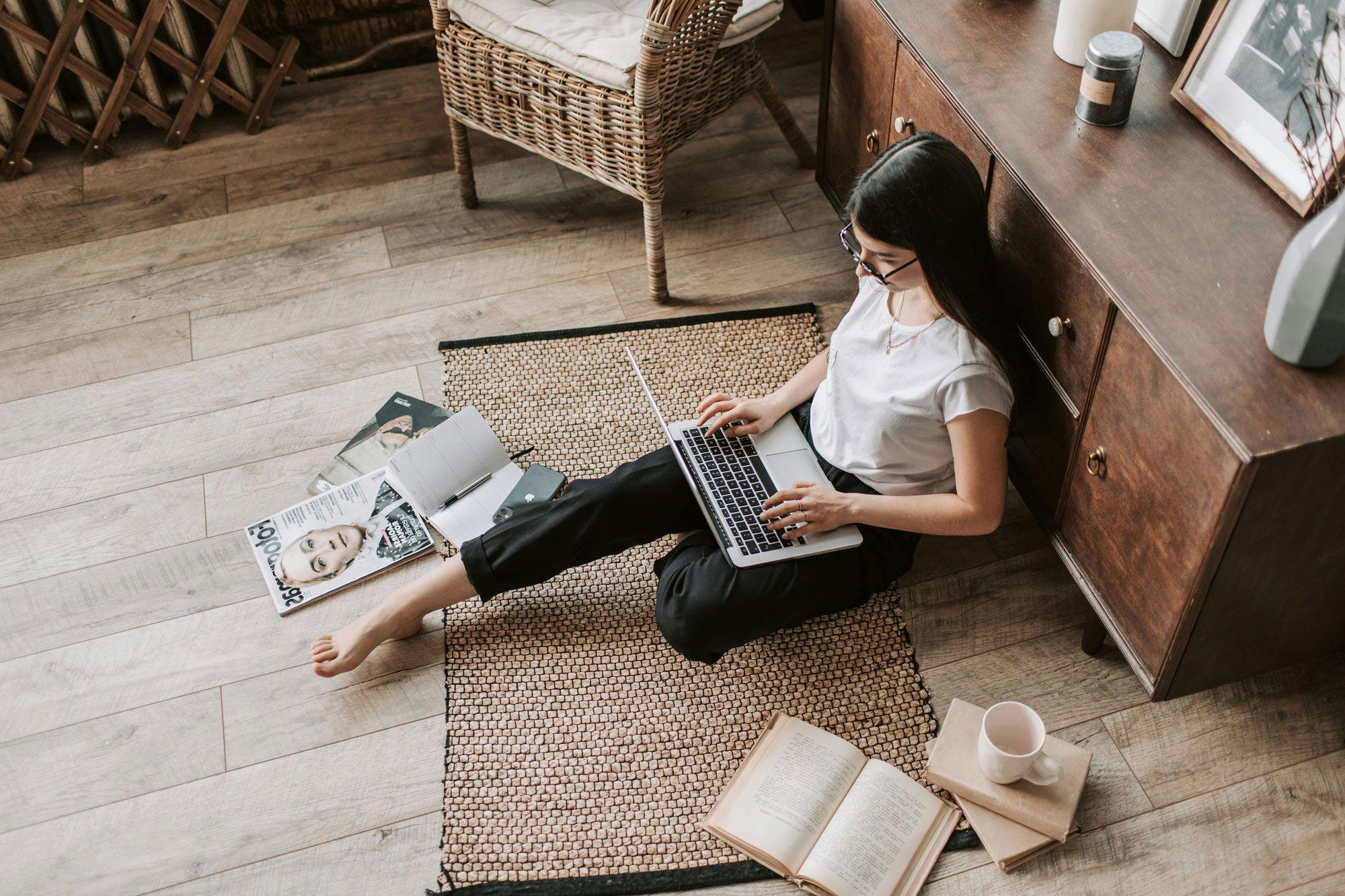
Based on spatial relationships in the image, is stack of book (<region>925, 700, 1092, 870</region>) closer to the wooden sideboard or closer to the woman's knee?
the wooden sideboard

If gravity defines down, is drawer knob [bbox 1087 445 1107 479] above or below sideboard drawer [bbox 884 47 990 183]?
below

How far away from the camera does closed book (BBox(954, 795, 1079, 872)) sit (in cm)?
139

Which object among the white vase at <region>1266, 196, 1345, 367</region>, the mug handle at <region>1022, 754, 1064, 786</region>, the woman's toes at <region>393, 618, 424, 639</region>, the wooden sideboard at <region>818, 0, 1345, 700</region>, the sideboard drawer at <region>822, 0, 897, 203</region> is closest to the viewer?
the white vase at <region>1266, 196, 1345, 367</region>

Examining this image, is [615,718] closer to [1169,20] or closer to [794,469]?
[794,469]

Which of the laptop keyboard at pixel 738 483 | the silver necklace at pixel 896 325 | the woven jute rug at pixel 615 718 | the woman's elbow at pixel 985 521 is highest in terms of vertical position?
the silver necklace at pixel 896 325

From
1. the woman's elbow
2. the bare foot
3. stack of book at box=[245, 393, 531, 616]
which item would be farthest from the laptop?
the bare foot

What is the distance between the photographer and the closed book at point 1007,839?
4.58 feet

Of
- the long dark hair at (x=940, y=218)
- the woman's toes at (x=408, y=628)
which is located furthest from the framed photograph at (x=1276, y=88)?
the woman's toes at (x=408, y=628)

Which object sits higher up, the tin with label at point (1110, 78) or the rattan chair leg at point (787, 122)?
the tin with label at point (1110, 78)

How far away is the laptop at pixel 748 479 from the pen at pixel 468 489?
1.16 feet

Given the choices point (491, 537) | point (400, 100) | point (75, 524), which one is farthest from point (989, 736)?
point (400, 100)

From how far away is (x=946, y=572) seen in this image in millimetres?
1721

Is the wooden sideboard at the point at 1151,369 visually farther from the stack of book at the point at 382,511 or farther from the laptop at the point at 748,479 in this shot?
the stack of book at the point at 382,511

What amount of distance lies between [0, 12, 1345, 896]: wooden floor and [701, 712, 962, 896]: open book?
6 cm
